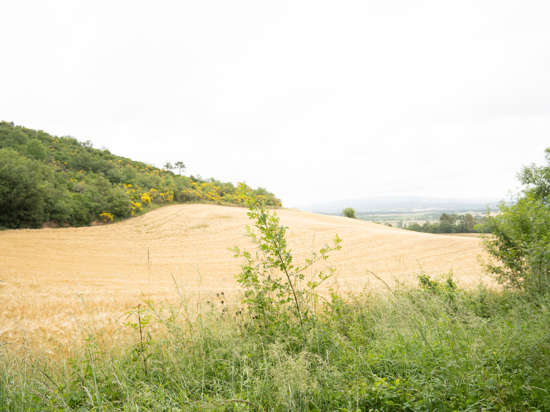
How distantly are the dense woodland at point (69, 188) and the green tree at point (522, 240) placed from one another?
6018 mm

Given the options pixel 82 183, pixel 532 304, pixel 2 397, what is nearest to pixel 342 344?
pixel 532 304

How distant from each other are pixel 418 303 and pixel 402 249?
14.6 metres

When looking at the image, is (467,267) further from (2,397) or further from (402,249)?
(2,397)

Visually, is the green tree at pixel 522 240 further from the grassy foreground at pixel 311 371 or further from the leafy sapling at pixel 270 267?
the leafy sapling at pixel 270 267

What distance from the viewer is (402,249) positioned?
1841 cm

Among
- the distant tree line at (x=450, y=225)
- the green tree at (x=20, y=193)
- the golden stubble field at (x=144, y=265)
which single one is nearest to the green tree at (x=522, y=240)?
the golden stubble field at (x=144, y=265)

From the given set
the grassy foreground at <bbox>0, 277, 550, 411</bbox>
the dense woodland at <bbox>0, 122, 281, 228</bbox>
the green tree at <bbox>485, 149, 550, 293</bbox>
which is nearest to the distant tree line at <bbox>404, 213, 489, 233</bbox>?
the dense woodland at <bbox>0, 122, 281, 228</bbox>

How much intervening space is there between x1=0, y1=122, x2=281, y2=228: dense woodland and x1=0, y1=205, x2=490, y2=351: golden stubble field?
4022 millimetres

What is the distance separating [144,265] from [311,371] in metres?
17.1

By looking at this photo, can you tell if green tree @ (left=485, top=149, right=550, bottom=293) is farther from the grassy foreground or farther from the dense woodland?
the dense woodland

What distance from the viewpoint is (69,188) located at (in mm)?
39531

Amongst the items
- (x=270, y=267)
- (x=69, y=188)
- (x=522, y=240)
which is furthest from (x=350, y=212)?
(x=270, y=267)

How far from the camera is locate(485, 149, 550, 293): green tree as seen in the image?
508 cm

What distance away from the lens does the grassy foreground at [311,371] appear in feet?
8.75
